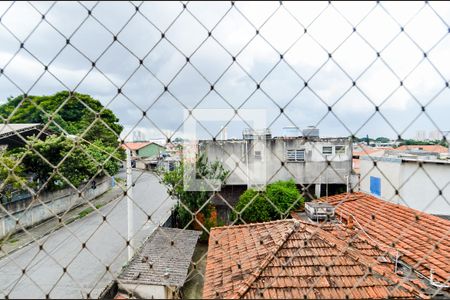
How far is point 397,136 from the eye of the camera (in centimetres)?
91

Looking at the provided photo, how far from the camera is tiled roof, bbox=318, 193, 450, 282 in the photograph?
8.43 feet

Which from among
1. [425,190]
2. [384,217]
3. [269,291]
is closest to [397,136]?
[269,291]

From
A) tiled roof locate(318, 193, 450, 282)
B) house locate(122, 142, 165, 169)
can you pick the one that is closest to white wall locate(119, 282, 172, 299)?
house locate(122, 142, 165, 169)

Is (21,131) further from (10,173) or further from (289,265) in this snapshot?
(289,265)

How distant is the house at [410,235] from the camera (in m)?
2.49

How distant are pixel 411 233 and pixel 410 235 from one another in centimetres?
5

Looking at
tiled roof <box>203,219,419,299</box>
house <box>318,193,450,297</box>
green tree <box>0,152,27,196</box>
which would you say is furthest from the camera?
house <box>318,193,450,297</box>

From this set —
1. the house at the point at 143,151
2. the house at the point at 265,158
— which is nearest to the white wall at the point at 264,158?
the house at the point at 265,158

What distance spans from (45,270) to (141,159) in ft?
3.41

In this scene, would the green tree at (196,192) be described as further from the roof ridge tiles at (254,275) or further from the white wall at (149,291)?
the white wall at (149,291)

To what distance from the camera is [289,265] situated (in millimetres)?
2051

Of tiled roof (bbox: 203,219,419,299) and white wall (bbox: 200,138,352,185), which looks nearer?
white wall (bbox: 200,138,352,185)

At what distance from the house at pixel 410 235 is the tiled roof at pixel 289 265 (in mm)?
306

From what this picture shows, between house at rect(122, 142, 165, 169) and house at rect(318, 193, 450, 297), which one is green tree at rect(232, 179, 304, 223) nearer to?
→ house at rect(318, 193, 450, 297)
